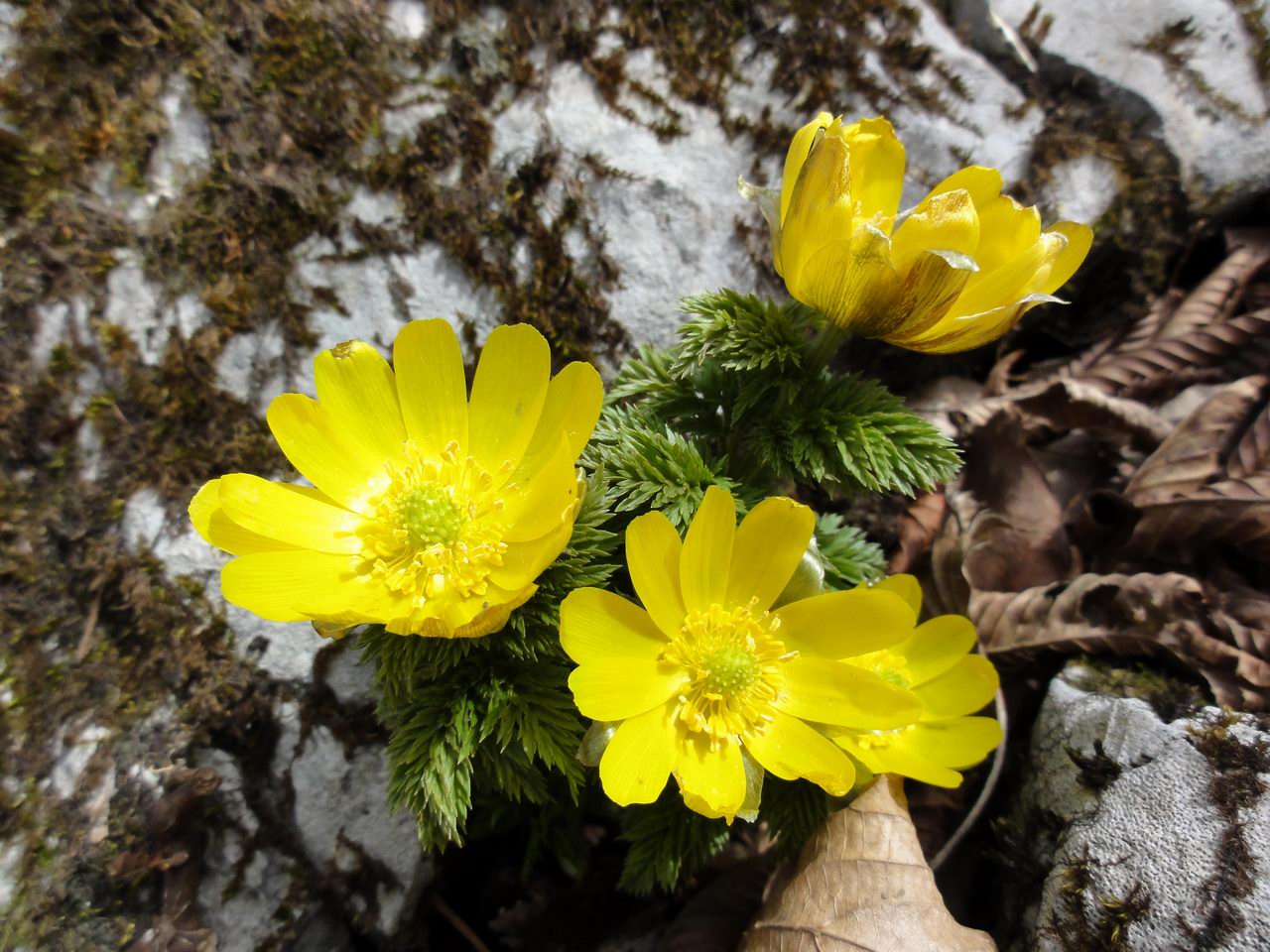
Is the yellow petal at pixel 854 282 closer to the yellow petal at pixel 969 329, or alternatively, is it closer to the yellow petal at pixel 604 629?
the yellow petal at pixel 969 329

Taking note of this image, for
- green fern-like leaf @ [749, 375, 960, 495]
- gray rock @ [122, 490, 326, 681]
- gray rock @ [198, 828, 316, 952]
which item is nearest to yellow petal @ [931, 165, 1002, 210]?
green fern-like leaf @ [749, 375, 960, 495]

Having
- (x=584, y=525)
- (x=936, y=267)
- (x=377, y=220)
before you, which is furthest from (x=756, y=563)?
(x=377, y=220)

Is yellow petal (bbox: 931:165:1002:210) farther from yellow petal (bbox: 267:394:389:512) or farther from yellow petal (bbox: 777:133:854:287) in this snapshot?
yellow petal (bbox: 267:394:389:512)

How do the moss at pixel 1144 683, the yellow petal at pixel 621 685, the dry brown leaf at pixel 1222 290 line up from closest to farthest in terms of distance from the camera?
the yellow petal at pixel 621 685
the moss at pixel 1144 683
the dry brown leaf at pixel 1222 290

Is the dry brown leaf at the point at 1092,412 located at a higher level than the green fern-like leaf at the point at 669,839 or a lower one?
higher

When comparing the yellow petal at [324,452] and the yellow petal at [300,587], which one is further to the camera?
the yellow petal at [324,452]

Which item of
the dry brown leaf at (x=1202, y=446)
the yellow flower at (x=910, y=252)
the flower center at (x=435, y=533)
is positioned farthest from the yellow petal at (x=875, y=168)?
the dry brown leaf at (x=1202, y=446)

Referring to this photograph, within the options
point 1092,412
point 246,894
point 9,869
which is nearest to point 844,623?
point 1092,412

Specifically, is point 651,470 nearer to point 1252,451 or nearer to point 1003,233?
point 1003,233
